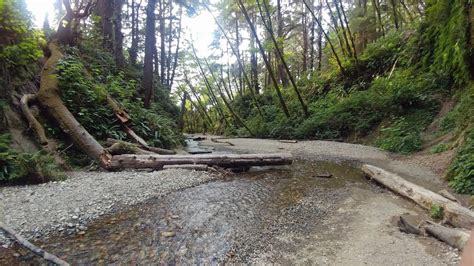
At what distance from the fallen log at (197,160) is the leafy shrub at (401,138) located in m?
3.96

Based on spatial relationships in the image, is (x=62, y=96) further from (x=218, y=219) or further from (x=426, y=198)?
(x=426, y=198)

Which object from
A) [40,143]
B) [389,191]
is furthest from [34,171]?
[389,191]

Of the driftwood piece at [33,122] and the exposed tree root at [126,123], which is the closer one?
the driftwood piece at [33,122]

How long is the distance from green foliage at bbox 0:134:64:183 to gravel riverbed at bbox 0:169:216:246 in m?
0.22

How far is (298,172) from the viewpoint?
776 centimetres

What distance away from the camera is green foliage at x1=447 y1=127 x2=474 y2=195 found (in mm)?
5141

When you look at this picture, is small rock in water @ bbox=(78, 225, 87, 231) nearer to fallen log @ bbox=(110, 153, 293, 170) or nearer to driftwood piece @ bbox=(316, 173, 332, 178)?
fallen log @ bbox=(110, 153, 293, 170)

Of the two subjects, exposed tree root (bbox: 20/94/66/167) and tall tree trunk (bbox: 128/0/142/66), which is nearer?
exposed tree root (bbox: 20/94/66/167)

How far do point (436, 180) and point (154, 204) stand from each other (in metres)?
5.74

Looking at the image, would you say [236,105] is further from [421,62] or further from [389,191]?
[389,191]

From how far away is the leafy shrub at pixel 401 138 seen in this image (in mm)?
9070

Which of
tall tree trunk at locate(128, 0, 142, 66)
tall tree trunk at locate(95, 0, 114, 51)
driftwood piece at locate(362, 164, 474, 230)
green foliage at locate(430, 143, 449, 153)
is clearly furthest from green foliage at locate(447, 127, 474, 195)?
tall tree trunk at locate(128, 0, 142, 66)

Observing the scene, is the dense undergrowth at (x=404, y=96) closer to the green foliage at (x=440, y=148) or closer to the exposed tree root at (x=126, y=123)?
the green foliage at (x=440, y=148)

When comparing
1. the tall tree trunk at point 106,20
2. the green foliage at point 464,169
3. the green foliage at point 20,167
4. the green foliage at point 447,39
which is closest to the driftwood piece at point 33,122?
the green foliage at point 20,167
